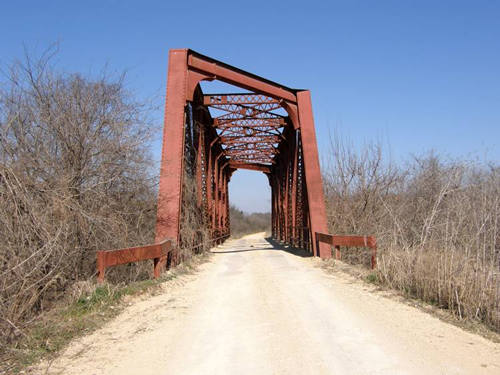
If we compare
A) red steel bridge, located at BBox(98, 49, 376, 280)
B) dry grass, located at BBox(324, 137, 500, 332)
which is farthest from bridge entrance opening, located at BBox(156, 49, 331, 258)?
dry grass, located at BBox(324, 137, 500, 332)

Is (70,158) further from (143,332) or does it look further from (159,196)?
(143,332)

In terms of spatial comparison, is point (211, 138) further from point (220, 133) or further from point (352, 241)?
point (352, 241)

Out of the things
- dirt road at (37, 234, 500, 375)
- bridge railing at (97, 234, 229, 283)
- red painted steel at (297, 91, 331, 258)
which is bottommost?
dirt road at (37, 234, 500, 375)

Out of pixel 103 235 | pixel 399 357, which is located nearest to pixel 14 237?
pixel 103 235

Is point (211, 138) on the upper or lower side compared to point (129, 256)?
upper

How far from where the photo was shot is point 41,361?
3.76 meters

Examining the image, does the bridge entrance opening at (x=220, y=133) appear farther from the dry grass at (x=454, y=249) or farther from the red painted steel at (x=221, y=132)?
the dry grass at (x=454, y=249)

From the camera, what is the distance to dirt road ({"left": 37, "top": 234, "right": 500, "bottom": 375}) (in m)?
3.57

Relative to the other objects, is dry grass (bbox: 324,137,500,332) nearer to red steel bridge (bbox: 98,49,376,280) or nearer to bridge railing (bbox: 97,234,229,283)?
red steel bridge (bbox: 98,49,376,280)

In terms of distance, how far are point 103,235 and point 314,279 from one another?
4414mm

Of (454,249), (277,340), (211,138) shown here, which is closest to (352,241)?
(454,249)

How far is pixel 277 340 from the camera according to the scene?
429 centimetres

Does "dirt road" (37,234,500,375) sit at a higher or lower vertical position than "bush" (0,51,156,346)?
lower

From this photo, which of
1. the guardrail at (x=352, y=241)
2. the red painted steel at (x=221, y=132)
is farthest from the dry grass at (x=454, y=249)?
the red painted steel at (x=221, y=132)
